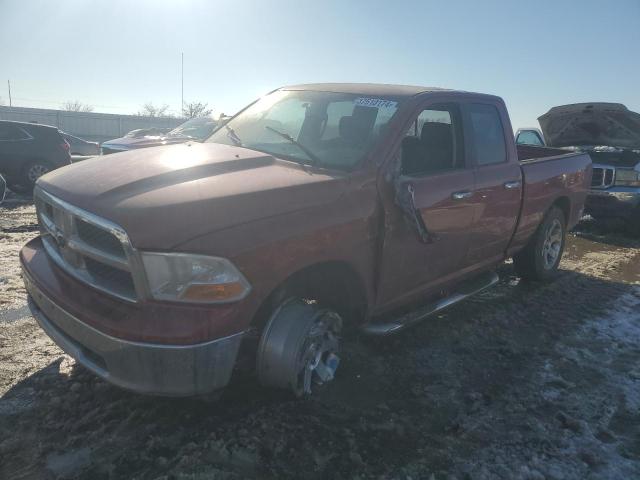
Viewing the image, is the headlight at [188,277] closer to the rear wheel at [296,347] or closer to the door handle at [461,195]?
the rear wheel at [296,347]

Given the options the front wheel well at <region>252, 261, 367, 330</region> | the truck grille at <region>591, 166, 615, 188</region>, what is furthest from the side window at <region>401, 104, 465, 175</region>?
the truck grille at <region>591, 166, 615, 188</region>

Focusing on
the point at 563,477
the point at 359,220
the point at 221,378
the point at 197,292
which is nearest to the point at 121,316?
the point at 197,292

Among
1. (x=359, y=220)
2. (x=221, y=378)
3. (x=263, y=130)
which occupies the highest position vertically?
(x=263, y=130)

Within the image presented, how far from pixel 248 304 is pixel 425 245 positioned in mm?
1552

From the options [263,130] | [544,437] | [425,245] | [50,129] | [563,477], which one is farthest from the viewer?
[50,129]

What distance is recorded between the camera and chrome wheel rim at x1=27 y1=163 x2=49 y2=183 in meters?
11.0

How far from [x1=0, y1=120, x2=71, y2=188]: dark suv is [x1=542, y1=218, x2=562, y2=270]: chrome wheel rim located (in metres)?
10.2

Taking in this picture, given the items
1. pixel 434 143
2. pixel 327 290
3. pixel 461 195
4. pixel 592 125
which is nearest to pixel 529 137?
pixel 592 125

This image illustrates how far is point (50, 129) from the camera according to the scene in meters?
11.6

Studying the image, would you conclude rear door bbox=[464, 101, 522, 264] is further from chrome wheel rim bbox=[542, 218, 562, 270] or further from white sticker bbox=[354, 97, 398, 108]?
chrome wheel rim bbox=[542, 218, 562, 270]

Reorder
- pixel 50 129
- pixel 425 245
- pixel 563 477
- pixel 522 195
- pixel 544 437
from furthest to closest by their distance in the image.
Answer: pixel 50 129, pixel 522 195, pixel 425 245, pixel 544 437, pixel 563 477

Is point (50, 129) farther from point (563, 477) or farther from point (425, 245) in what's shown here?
point (563, 477)

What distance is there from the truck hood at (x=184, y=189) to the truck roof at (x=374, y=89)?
0.97 meters

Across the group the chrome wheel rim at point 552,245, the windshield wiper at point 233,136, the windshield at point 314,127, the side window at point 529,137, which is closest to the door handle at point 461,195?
the windshield at point 314,127
